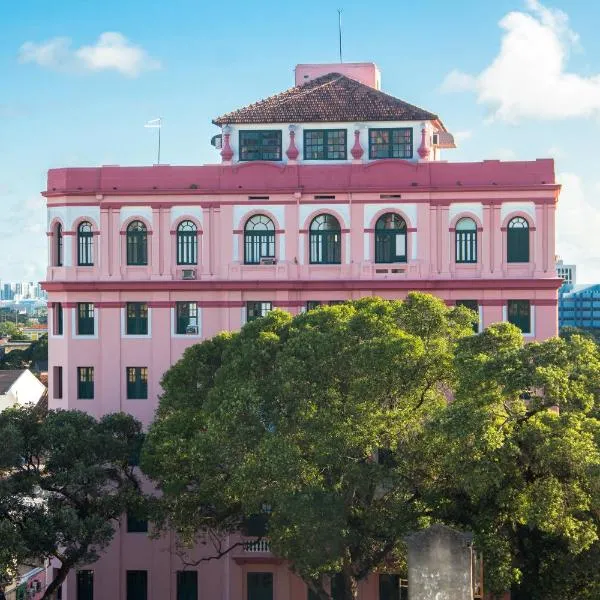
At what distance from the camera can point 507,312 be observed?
54656 millimetres

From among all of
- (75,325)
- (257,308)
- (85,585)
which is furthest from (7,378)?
(257,308)

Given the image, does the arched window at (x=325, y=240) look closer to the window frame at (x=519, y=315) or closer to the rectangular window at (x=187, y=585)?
the window frame at (x=519, y=315)

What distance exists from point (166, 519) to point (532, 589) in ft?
50.9

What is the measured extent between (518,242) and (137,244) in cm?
1655

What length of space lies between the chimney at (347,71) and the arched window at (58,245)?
14.1 meters

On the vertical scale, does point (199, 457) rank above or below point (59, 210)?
below

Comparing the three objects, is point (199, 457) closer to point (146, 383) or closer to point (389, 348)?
point (389, 348)

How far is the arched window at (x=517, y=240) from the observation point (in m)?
54.9

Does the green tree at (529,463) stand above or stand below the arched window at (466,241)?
below

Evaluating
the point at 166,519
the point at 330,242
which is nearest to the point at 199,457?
the point at 166,519

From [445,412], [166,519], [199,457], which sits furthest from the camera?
[166,519]

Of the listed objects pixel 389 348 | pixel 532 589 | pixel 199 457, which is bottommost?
pixel 532 589

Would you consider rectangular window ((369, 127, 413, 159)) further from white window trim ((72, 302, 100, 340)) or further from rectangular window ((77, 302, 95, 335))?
rectangular window ((77, 302, 95, 335))

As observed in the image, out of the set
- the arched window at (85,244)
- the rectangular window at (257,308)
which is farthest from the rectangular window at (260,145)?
the arched window at (85,244)
